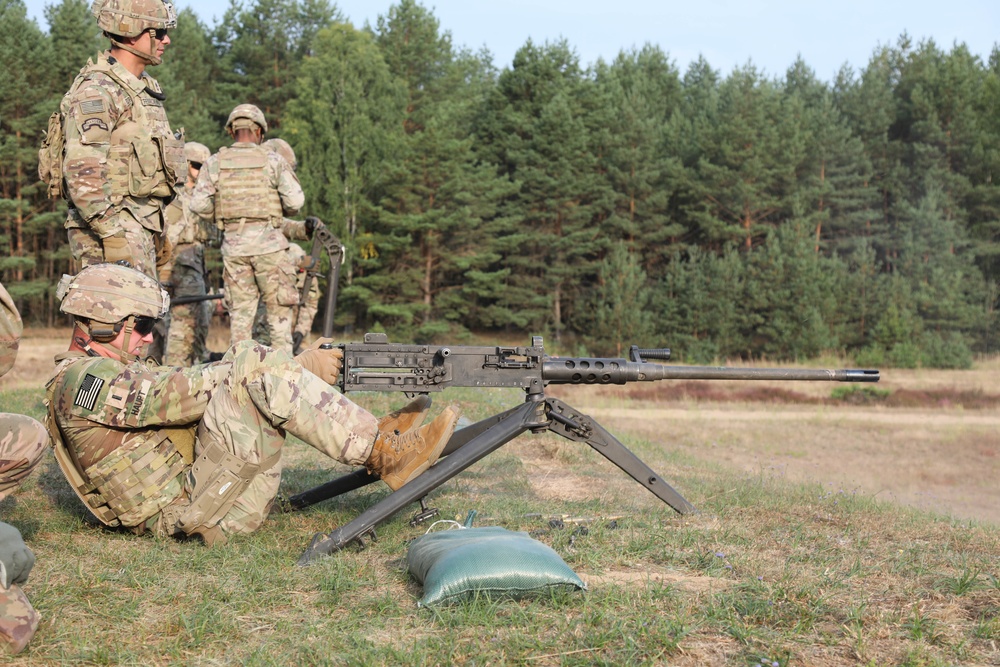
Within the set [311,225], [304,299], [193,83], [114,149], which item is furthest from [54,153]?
[193,83]

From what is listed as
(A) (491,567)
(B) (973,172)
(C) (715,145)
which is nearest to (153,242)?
(A) (491,567)

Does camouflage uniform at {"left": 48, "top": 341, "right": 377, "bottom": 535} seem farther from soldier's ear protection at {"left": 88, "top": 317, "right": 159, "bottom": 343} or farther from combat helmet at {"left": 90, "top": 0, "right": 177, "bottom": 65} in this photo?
combat helmet at {"left": 90, "top": 0, "right": 177, "bottom": 65}

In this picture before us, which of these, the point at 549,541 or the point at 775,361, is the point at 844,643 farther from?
the point at 775,361

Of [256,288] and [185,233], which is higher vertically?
[185,233]

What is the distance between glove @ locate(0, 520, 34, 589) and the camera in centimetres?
343

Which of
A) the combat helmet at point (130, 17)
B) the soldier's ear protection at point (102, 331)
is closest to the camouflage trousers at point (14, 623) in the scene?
the soldier's ear protection at point (102, 331)

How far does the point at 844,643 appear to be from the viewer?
3607 mm

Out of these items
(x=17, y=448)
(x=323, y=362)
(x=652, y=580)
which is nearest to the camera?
(x=17, y=448)

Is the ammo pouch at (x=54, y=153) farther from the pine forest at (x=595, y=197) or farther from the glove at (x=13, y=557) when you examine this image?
the pine forest at (x=595, y=197)

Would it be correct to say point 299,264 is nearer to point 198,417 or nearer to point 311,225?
point 311,225

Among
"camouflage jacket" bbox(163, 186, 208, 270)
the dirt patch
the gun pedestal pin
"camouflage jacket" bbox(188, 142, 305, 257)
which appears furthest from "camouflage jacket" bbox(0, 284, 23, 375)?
"camouflage jacket" bbox(163, 186, 208, 270)

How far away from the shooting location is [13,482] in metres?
3.69

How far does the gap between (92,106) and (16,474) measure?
11.5 ft

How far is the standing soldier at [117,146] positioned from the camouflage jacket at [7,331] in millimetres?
3011
